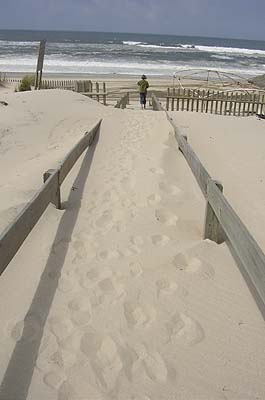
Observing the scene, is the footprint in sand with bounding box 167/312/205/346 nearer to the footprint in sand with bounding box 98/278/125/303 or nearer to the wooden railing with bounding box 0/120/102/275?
the footprint in sand with bounding box 98/278/125/303

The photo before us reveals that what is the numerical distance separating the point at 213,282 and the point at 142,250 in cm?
87

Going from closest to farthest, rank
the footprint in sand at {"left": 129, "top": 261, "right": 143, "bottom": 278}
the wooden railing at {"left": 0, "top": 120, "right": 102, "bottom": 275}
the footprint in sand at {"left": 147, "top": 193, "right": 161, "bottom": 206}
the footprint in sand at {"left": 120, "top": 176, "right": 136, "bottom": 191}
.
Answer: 1. the wooden railing at {"left": 0, "top": 120, "right": 102, "bottom": 275}
2. the footprint in sand at {"left": 129, "top": 261, "right": 143, "bottom": 278}
3. the footprint in sand at {"left": 147, "top": 193, "right": 161, "bottom": 206}
4. the footprint in sand at {"left": 120, "top": 176, "right": 136, "bottom": 191}

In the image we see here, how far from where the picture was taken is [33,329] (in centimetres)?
290

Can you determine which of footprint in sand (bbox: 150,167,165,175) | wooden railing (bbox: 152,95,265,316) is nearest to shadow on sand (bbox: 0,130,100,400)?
wooden railing (bbox: 152,95,265,316)

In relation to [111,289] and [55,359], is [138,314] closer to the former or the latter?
[111,289]

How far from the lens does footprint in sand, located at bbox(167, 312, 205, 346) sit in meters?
2.84

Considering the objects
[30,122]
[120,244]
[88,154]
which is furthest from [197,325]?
[30,122]

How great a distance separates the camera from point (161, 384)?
2.46 meters

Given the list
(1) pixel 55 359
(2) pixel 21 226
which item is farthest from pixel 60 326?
(2) pixel 21 226

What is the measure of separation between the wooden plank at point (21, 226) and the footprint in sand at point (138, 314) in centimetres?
100

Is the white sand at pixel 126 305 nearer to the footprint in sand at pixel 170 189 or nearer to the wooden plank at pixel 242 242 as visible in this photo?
the footprint in sand at pixel 170 189

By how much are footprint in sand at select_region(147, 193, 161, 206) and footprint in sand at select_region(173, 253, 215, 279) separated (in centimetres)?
151

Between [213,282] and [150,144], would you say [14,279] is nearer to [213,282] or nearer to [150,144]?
[213,282]

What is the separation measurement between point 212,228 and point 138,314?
149cm
